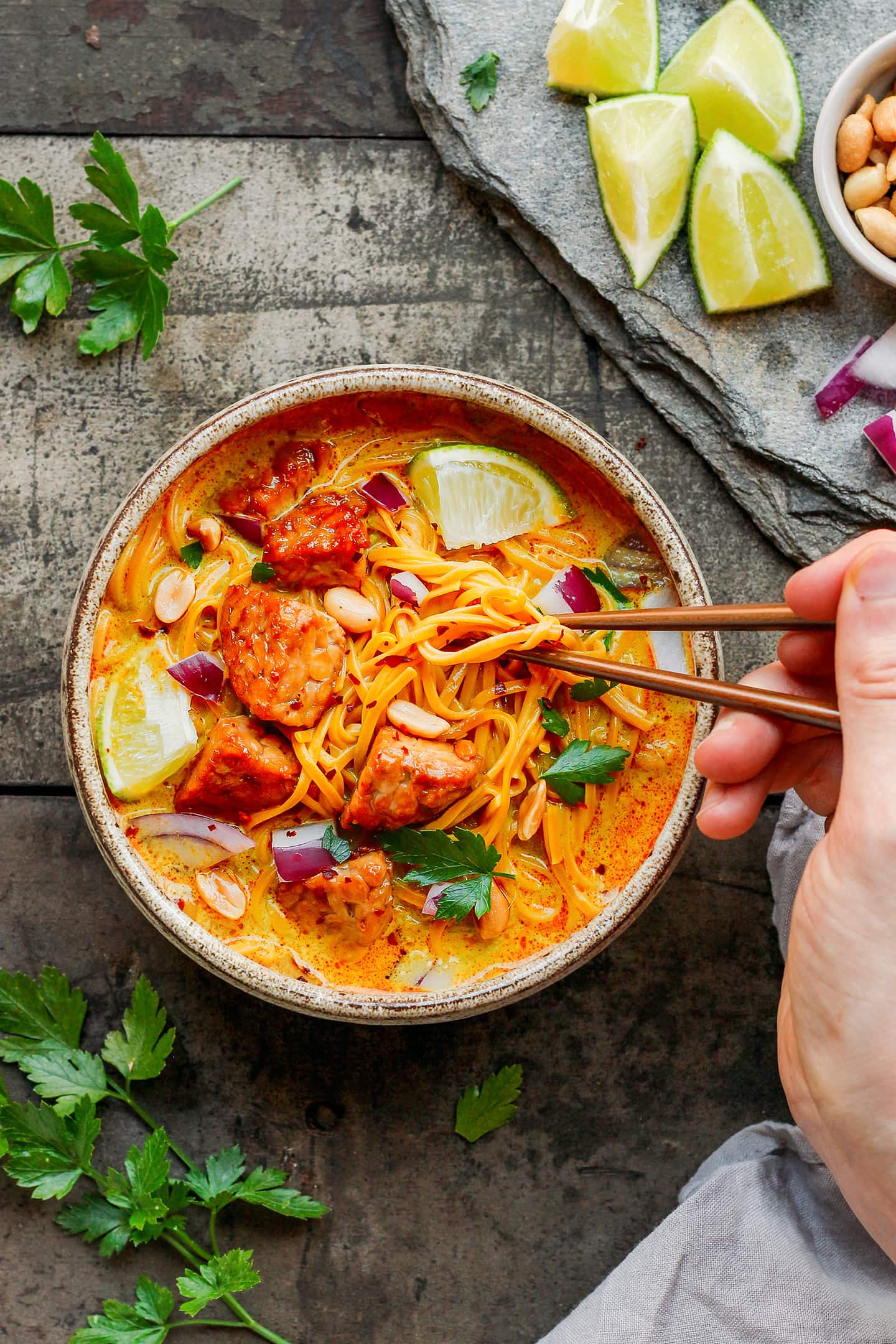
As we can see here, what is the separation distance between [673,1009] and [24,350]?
8.36ft

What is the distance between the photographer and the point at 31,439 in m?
2.78

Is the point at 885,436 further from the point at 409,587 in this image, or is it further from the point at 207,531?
the point at 207,531

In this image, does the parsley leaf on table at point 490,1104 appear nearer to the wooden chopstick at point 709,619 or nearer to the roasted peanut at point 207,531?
the wooden chopstick at point 709,619

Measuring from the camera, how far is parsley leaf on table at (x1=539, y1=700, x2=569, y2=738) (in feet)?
7.98

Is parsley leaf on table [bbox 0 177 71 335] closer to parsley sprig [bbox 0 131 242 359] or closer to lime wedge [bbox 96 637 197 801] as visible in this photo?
parsley sprig [bbox 0 131 242 359]

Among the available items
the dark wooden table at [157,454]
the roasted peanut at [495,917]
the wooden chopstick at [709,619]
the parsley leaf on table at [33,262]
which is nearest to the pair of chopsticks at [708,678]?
the wooden chopstick at [709,619]

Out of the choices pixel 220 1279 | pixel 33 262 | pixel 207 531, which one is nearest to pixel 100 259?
pixel 33 262

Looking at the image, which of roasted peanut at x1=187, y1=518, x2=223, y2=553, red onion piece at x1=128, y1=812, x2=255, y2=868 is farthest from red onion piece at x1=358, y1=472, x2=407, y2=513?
red onion piece at x1=128, y1=812, x2=255, y2=868

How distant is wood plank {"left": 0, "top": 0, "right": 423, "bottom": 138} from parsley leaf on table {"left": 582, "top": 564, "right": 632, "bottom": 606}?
135 centimetres

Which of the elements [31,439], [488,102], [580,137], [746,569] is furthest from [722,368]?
[31,439]

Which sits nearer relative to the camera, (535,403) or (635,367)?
(535,403)

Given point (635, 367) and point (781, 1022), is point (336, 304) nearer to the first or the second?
point (635, 367)

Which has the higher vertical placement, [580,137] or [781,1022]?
[580,137]

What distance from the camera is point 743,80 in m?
2.60
